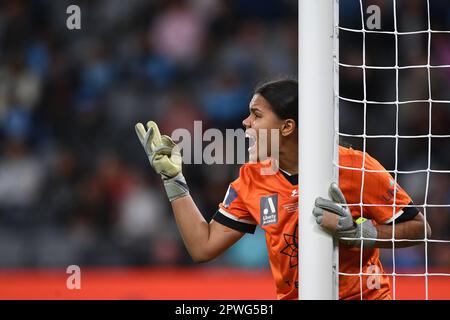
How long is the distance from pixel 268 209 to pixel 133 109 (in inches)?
157

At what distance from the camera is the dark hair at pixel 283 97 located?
11.3ft

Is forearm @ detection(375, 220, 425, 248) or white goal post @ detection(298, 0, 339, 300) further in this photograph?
forearm @ detection(375, 220, 425, 248)

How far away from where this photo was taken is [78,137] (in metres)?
7.17

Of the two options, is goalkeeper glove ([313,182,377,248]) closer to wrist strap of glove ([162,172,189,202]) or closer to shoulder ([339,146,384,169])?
shoulder ([339,146,384,169])

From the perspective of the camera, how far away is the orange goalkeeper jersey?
3219mm

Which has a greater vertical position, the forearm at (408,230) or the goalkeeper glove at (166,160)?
the goalkeeper glove at (166,160)

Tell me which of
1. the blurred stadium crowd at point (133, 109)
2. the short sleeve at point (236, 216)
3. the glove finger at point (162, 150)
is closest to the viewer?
the glove finger at point (162, 150)

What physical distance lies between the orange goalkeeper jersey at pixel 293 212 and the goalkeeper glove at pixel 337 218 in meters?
0.16

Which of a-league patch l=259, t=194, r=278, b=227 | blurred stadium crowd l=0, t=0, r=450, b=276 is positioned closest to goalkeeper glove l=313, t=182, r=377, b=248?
a-league patch l=259, t=194, r=278, b=227

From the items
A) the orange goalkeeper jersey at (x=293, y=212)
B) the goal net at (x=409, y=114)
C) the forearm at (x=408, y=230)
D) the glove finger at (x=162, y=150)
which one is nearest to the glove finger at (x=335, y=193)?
the orange goalkeeper jersey at (x=293, y=212)

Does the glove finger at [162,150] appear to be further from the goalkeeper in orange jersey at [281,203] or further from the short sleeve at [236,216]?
the short sleeve at [236,216]
